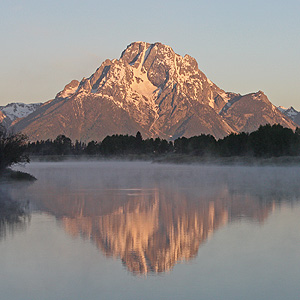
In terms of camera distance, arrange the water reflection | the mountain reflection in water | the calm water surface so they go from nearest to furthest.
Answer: the calm water surface
the mountain reflection in water
the water reflection

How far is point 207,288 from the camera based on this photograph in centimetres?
1683

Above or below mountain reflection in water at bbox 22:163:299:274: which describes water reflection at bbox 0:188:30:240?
below

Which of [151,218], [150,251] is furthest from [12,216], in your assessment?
[150,251]

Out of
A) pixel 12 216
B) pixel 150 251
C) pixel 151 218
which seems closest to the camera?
pixel 150 251

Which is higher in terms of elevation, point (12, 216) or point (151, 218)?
point (151, 218)

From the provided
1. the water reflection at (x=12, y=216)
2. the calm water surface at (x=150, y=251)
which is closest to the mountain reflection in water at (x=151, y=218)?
the calm water surface at (x=150, y=251)

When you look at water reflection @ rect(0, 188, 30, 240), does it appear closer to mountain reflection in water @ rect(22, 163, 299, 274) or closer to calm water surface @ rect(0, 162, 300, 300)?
calm water surface @ rect(0, 162, 300, 300)

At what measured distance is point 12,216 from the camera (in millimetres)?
34156

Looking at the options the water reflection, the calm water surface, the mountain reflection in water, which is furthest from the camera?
the water reflection

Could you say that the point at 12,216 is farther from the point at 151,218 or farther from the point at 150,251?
the point at 150,251

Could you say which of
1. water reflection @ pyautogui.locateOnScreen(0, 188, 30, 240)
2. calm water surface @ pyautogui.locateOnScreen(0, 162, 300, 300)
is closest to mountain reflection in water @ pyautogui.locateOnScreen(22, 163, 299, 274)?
calm water surface @ pyautogui.locateOnScreen(0, 162, 300, 300)

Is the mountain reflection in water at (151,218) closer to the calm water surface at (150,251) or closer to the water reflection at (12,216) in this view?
the calm water surface at (150,251)

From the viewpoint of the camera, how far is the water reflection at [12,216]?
2895cm

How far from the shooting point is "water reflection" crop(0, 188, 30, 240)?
2895 cm
